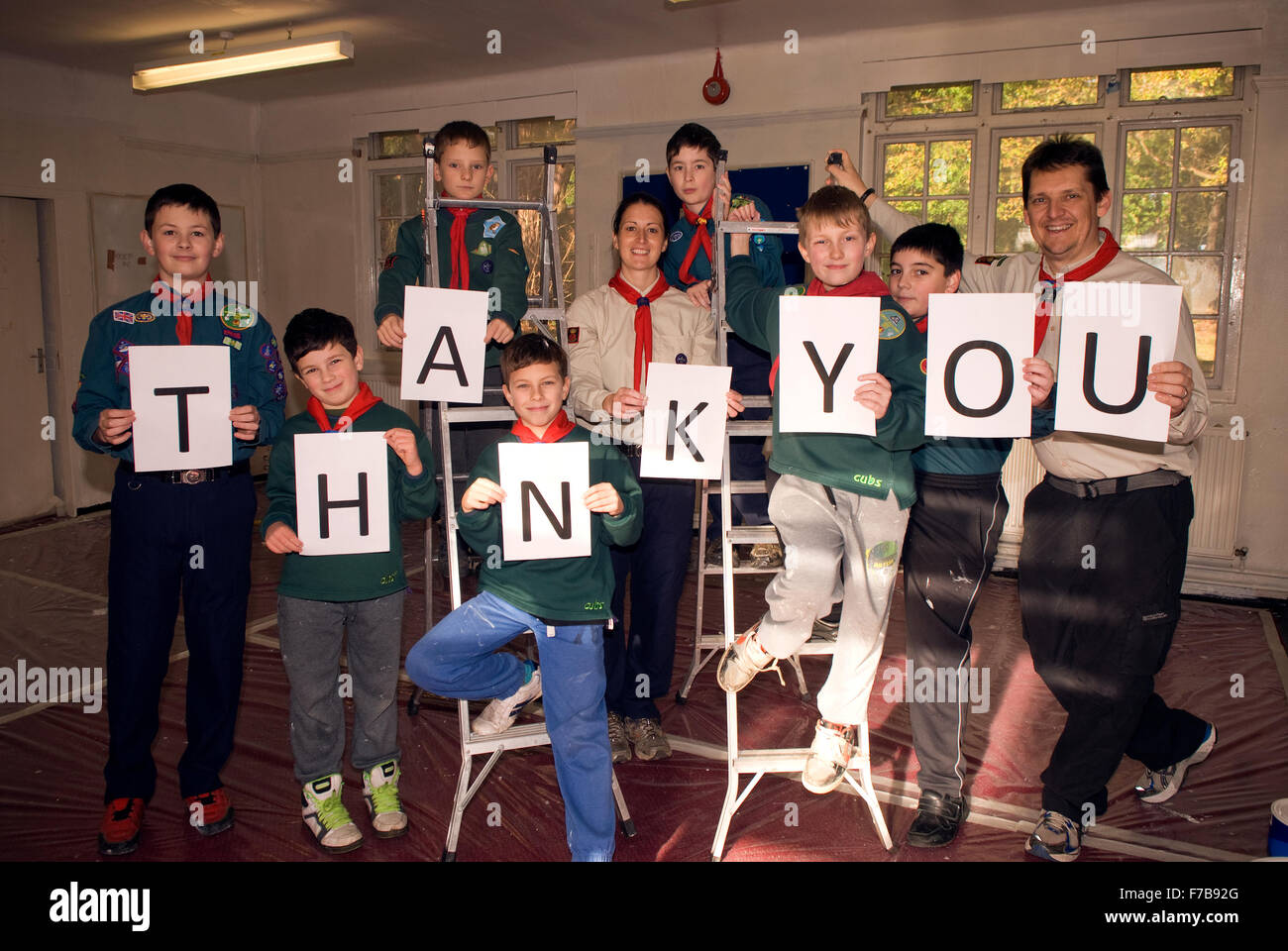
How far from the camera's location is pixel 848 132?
5.78 meters

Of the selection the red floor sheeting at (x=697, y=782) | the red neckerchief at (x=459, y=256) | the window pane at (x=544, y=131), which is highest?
the window pane at (x=544, y=131)

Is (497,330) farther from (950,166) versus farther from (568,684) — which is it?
(950,166)

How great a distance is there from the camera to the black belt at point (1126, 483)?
243 centimetres

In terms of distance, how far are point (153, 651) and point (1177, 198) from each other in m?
5.56

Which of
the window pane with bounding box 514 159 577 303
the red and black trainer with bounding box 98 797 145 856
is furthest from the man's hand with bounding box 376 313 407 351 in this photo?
the window pane with bounding box 514 159 577 303

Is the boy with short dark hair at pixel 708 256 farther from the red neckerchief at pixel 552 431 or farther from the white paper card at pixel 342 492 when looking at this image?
the white paper card at pixel 342 492

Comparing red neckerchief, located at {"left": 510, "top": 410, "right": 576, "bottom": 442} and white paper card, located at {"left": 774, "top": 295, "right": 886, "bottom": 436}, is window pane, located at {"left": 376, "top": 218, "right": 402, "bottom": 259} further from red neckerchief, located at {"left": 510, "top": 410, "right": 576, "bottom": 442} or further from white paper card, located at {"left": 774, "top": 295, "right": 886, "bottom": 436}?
white paper card, located at {"left": 774, "top": 295, "right": 886, "bottom": 436}

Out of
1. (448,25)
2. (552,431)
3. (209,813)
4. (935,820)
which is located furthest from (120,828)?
(448,25)

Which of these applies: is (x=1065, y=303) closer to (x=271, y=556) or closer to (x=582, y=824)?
(x=582, y=824)

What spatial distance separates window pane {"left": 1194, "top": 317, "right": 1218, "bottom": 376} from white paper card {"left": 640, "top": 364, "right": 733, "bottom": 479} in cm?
399

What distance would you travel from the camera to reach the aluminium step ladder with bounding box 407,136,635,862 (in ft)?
8.32

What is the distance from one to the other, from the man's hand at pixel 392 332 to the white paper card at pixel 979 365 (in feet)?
5.13

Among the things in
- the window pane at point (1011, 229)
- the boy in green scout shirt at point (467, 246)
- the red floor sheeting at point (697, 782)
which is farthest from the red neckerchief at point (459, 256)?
the window pane at point (1011, 229)

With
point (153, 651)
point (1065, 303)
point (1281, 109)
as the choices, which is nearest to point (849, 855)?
point (1065, 303)
